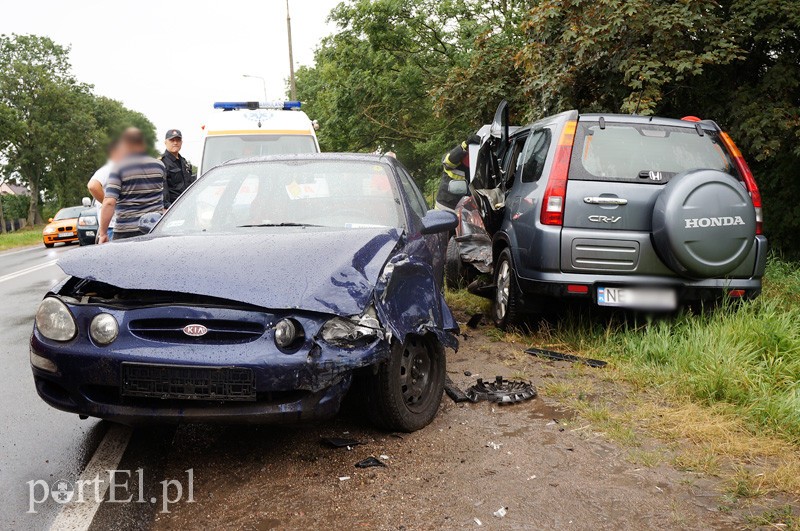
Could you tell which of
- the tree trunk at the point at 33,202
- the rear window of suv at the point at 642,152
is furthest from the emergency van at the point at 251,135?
the tree trunk at the point at 33,202

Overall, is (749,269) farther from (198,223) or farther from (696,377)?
(198,223)

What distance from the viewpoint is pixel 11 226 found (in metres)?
55.1

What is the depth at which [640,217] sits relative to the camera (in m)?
5.14

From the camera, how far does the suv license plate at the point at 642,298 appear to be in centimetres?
514

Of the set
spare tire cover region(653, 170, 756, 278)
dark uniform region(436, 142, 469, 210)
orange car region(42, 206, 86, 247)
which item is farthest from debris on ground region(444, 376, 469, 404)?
orange car region(42, 206, 86, 247)

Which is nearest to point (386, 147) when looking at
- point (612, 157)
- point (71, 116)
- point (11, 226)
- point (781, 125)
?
point (781, 125)

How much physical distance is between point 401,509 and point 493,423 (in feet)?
4.07

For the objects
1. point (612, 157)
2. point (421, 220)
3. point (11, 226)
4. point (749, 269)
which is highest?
point (612, 157)

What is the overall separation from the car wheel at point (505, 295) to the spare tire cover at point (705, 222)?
138cm

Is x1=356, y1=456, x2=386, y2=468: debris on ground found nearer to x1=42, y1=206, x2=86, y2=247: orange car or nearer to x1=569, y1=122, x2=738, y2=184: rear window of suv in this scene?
x1=569, y1=122, x2=738, y2=184: rear window of suv

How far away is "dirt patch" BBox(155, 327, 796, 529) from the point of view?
2.88 m

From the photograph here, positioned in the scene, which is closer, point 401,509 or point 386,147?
point 401,509

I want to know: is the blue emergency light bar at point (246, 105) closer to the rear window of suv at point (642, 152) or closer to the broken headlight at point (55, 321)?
the rear window of suv at point (642, 152)

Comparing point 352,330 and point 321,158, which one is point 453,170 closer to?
point 321,158
